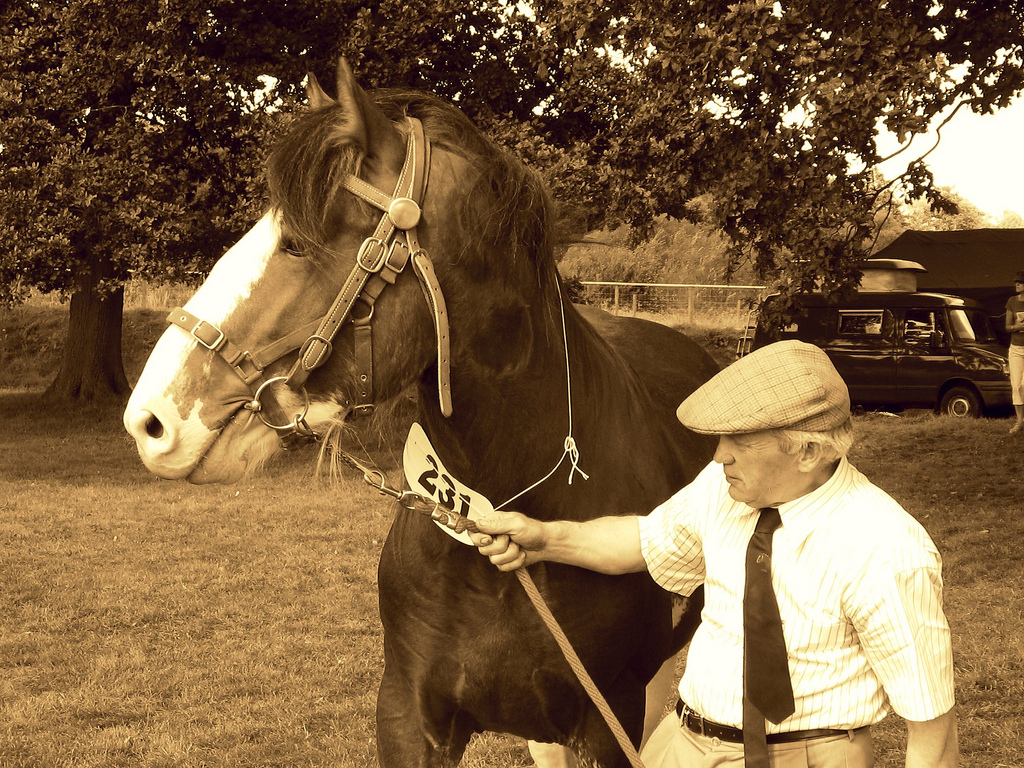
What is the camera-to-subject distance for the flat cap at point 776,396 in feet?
7.18

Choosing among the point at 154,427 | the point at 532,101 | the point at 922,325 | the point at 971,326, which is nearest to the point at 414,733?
the point at 154,427

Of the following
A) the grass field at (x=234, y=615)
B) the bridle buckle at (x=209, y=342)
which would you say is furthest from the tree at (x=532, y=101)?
the bridle buckle at (x=209, y=342)

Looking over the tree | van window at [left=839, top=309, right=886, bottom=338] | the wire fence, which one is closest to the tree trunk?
the tree

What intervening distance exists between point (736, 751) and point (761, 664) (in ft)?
0.77

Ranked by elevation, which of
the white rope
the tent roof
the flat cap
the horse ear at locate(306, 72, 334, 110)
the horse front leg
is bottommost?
the horse front leg

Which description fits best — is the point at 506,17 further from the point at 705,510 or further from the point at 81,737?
the point at 705,510

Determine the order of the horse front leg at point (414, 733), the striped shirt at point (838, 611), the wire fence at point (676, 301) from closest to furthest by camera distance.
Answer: the striped shirt at point (838, 611) → the horse front leg at point (414, 733) → the wire fence at point (676, 301)

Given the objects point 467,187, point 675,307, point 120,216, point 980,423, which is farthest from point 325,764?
point 675,307

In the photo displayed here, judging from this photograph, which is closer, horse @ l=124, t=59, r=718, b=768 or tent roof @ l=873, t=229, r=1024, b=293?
horse @ l=124, t=59, r=718, b=768

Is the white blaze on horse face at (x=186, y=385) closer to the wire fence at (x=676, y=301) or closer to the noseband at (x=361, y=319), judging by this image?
the noseband at (x=361, y=319)

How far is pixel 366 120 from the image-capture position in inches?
89.7

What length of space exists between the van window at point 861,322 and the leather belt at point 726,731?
16443mm

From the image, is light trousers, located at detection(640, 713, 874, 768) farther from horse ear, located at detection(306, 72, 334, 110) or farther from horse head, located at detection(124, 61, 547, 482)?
horse ear, located at detection(306, 72, 334, 110)

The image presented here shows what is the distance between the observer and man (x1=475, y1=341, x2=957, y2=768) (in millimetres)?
2086
